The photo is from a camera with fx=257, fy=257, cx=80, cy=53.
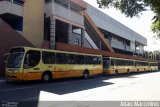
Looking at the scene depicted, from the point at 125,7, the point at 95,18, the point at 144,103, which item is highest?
the point at 95,18

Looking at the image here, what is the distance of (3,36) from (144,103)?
14.6 metres

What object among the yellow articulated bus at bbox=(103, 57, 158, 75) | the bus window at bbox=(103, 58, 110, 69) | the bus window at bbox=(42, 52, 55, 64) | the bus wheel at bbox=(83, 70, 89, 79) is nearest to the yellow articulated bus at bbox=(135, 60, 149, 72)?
the yellow articulated bus at bbox=(103, 57, 158, 75)

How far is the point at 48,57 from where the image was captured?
19656 mm

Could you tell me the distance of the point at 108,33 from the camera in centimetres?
5425

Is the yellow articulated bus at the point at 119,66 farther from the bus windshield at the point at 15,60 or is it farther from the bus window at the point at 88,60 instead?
the bus windshield at the point at 15,60

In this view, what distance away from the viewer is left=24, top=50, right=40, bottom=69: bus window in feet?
57.3

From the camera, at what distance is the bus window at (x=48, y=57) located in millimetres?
19131

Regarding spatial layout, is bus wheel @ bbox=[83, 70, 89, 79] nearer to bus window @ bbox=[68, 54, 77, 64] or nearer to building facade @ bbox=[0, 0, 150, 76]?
bus window @ bbox=[68, 54, 77, 64]

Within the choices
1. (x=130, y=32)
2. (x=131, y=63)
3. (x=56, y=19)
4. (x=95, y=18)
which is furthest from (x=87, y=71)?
(x=130, y=32)

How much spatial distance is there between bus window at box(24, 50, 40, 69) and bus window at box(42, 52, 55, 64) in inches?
28.1

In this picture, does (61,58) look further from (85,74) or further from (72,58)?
(85,74)

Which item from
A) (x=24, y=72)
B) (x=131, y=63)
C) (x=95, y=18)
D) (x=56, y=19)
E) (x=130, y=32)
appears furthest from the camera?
(x=130, y=32)

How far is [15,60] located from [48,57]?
279 centimetres

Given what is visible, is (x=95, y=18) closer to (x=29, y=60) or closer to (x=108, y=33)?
(x=108, y=33)
